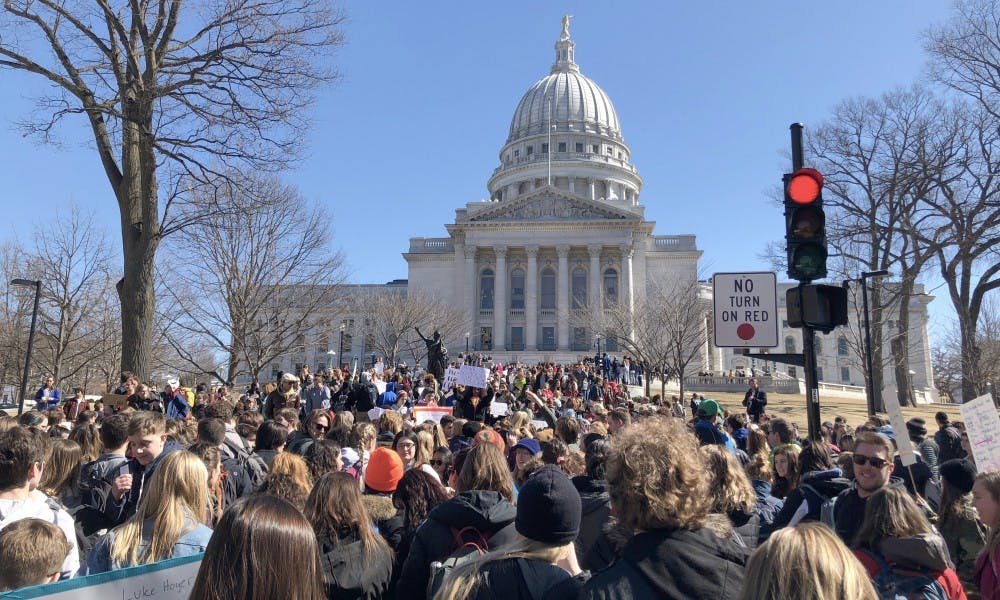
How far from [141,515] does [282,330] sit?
26320mm

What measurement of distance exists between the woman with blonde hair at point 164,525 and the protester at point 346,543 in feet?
1.92

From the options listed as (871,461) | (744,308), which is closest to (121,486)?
(871,461)

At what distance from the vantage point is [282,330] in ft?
94.2

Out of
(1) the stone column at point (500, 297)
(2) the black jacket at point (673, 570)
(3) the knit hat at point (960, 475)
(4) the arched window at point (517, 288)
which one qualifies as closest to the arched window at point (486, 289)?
(1) the stone column at point (500, 297)

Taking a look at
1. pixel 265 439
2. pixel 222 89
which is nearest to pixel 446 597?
pixel 265 439

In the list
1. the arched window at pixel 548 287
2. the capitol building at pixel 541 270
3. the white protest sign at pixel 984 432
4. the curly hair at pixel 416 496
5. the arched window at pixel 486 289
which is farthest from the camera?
the arched window at pixel 486 289

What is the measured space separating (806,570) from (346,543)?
2.42m

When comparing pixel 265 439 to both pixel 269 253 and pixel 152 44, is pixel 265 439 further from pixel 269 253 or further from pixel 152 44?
pixel 269 253

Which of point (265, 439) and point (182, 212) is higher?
point (182, 212)

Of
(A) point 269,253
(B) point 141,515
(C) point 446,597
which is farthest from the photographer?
(A) point 269,253

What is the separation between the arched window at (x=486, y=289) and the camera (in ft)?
245

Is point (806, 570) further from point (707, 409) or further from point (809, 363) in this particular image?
point (707, 409)

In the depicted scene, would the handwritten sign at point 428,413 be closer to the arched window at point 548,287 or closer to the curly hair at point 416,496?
the curly hair at point 416,496

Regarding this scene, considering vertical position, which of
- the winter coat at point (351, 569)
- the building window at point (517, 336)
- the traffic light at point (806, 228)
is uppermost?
the building window at point (517, 336)
